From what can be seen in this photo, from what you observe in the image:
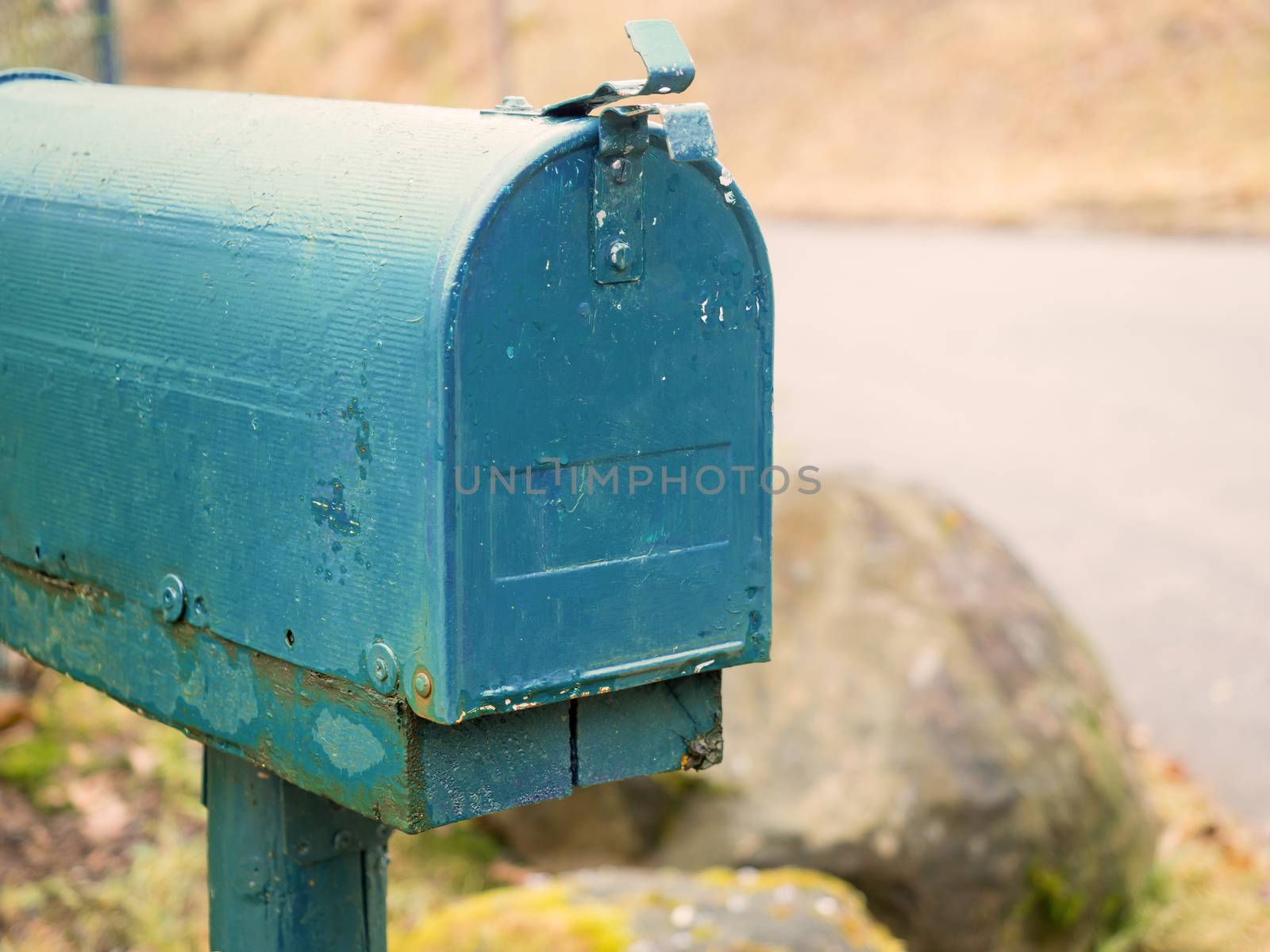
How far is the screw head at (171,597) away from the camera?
70.0 inches

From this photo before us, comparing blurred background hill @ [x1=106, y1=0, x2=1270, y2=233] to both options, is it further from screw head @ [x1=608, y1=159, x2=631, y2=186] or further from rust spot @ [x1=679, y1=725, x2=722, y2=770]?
screw head @ [x1=608, y1=159, x2=631, y2=186]

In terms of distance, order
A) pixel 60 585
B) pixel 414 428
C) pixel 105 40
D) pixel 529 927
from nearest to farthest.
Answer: pixel 414 428 → pixel 60 585 → pixel 529 927 → pixel 105 40

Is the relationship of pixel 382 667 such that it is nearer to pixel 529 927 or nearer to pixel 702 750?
pixel 702 750

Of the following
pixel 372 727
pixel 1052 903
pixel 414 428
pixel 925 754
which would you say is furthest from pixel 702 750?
pixel 1052 903

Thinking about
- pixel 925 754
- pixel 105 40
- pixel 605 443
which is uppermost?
pixel 105 40

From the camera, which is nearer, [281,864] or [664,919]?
[281,864]

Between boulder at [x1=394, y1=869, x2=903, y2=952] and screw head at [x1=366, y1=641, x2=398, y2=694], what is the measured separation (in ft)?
4.30

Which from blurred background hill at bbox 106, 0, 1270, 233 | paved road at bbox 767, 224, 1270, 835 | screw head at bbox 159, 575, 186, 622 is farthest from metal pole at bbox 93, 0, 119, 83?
blurred background hill at bbox 106, 0, 1270, 233

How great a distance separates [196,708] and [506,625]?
18.4 inches

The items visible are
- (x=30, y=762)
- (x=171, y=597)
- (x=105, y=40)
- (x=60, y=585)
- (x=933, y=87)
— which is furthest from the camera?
(x=933, y=87)

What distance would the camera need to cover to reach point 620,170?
1544 mm

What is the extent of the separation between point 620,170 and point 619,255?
81 mm

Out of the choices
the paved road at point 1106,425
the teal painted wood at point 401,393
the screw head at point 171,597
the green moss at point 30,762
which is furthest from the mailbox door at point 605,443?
the paved road at point 1106,425

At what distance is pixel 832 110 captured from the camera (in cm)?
2017
